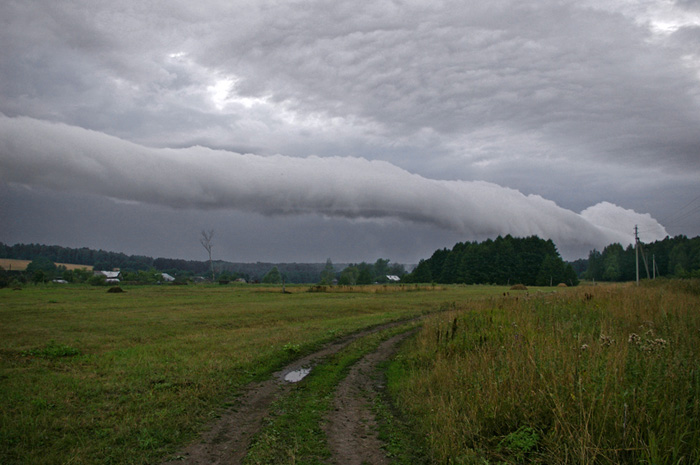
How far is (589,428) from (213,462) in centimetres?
509

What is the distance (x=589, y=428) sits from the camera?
535 centimetres

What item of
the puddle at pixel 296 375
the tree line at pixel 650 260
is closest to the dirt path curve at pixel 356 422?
the puddle at pixel 296 375

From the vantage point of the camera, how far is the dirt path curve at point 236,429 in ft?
19.6

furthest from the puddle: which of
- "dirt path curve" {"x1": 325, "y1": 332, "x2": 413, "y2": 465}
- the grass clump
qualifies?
the grass clump

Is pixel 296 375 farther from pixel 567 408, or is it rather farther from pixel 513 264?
Answer: pixel 513 264

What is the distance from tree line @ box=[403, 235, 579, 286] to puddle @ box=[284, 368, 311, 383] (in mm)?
120233

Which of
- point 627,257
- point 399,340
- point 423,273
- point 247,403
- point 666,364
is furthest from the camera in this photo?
point 423,273

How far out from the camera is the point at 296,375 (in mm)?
11125

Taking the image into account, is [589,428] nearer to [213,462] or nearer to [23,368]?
[213,462]

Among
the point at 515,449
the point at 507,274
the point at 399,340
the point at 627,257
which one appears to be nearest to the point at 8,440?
the point at 515,449

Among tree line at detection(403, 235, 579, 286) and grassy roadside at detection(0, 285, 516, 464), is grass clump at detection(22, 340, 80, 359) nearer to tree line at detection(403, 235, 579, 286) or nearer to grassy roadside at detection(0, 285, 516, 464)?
grassy roadside at detection(0, 285, 516, 464)

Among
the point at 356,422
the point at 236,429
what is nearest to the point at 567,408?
the point at 356,422

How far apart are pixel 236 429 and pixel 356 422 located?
2.12 meters

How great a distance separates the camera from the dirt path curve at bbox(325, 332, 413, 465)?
611cm
